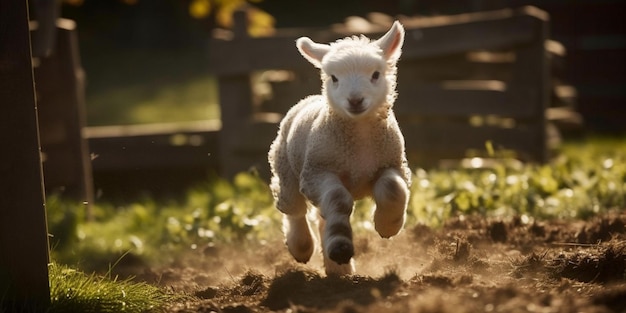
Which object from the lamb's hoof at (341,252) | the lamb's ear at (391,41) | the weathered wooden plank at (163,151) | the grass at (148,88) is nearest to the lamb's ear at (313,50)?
the lamb's ear at (391,41)

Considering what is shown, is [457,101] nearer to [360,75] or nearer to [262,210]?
[262,210]

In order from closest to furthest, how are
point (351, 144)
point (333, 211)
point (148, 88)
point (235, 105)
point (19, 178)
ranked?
point (19, 178) < point (333, 211) < point (351, 144) < point (235, 105) < point (148, 88)

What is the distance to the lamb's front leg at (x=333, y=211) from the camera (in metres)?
4.77

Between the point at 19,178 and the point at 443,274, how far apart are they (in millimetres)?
2135

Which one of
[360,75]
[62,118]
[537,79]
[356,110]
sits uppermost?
[360,75]

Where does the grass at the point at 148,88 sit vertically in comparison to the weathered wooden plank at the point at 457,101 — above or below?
below

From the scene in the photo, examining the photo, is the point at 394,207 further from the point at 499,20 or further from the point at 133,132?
the point at 133,132

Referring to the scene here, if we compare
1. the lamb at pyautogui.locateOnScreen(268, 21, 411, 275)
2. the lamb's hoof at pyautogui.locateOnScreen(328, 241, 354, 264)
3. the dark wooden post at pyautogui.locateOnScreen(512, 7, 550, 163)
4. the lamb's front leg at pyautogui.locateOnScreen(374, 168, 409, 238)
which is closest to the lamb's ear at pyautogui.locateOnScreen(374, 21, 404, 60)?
the lamb at pyautogui.locateOnScreen(268, 21, 411, 275)

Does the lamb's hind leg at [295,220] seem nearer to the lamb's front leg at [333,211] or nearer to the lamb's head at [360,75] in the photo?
the lamb's front leg at [333,211]

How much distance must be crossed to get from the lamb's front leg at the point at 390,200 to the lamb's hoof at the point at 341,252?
1.55 ft

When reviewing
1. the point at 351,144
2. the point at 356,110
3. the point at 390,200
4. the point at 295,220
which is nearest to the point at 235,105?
the point at 295,220

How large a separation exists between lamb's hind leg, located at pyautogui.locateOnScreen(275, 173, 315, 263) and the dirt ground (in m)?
0.15

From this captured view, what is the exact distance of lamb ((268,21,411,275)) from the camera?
16.9 ft

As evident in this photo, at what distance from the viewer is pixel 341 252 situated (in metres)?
4.75
